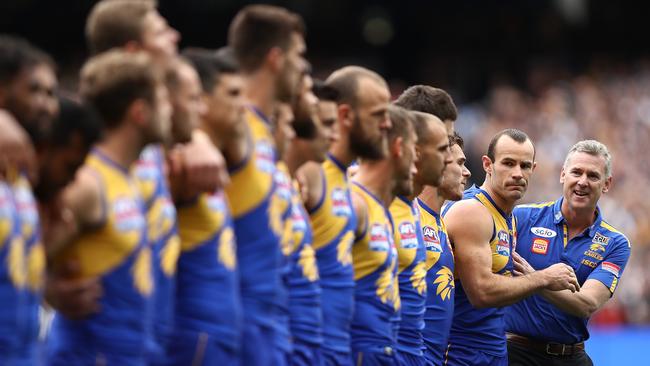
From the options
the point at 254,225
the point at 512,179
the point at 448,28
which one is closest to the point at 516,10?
the point at 448,28

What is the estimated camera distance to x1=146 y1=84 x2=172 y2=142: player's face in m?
5.70

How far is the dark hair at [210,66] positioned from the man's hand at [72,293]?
1301 mm

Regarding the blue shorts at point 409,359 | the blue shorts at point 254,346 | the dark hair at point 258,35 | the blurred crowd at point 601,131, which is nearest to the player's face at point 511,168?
the blue shorts at point 409,359

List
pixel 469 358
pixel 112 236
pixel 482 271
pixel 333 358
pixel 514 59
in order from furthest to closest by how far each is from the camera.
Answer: pixel 514 59
pixel 469 358
pixel 482 271
pixel 333 358
pixel 112 236

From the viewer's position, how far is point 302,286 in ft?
23.0

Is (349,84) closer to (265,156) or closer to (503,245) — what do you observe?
(265,156)

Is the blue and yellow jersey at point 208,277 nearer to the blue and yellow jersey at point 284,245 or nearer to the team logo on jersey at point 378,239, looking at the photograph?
the blue and yellow jersey at point 284,245

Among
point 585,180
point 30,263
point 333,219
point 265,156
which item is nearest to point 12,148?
point 30,263

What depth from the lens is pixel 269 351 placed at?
6480mm

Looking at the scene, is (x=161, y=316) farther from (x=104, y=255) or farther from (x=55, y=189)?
(x=55, y=189)

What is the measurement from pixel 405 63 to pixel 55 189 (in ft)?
70.7

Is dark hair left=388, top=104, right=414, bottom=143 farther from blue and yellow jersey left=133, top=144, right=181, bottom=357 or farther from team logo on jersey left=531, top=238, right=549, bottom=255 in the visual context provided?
team logo on jersey left=531, top=238, right=549, bottom=255

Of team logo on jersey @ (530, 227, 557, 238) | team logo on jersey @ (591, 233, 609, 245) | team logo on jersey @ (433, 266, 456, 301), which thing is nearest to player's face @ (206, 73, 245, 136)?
team logo on jersey @ (433, 266, 456, 301)

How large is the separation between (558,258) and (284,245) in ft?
14.2
